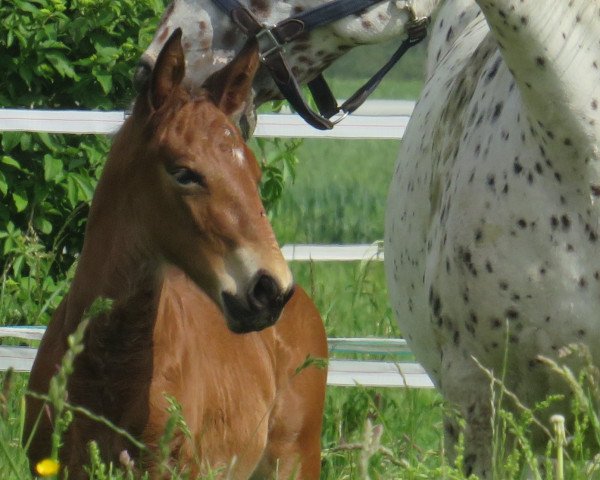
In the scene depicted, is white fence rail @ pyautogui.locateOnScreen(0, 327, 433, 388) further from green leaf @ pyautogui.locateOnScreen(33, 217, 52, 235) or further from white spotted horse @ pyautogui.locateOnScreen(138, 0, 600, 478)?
white spotted horse @ pyautogui.locateOnScreen(138, 0, 600, 478)

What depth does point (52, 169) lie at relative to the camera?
4996mm

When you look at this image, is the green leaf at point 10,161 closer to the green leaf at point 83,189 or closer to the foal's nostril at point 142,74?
the green leaf at point 83,189

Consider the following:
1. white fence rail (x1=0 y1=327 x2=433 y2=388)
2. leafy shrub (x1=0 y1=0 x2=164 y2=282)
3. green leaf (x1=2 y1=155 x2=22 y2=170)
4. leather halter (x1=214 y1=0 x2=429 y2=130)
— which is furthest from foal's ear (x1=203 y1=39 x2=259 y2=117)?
green leaf (x1=2 y1=155 x2=22 y2=170)

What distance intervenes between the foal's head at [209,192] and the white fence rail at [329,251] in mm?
1495

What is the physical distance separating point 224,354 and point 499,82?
1.09 metres

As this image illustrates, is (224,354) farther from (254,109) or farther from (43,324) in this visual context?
(43,324)

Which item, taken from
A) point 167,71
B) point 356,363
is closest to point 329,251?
point 356,363

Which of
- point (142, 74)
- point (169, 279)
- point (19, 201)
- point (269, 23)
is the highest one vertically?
point (269, 23)

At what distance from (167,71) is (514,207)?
864 millimetres

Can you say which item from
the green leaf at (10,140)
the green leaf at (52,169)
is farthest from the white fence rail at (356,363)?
the green leaf at (10,140)

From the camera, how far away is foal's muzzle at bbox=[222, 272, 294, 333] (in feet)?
9.03

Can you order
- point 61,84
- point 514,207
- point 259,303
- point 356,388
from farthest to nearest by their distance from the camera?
point 61,84
point 356,388
point 259,303
point 514,207

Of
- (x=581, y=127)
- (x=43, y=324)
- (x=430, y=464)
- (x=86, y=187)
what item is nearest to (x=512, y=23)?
(x=581, y=127)

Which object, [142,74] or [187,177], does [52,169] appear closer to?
[142,74]
